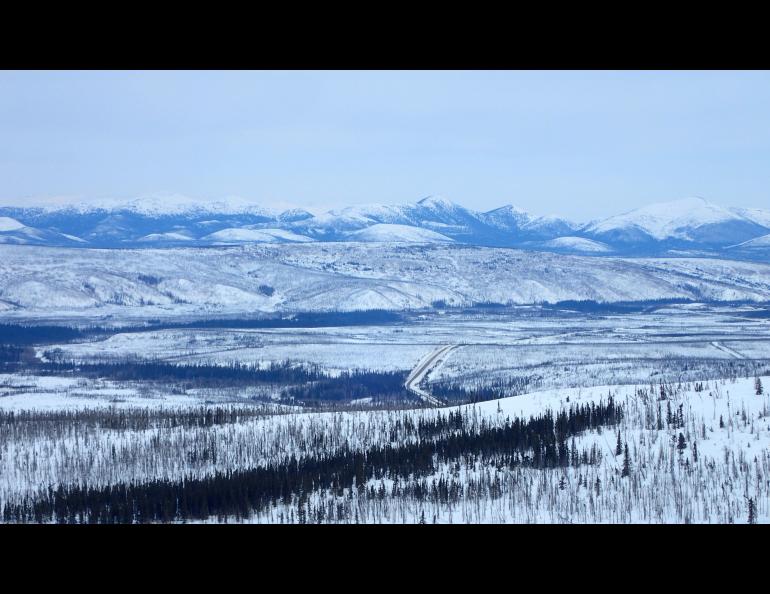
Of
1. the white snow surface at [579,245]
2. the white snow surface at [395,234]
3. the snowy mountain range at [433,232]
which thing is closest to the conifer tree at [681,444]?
the snowy mountain range at [433,232]

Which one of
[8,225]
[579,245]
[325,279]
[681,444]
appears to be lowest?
[681,444]

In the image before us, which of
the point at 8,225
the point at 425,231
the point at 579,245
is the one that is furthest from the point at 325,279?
the point at 425,231

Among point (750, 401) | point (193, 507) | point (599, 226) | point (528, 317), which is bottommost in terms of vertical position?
point (193, 507)

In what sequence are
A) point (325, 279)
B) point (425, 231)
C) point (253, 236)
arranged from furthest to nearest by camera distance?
point (425, 231), point (253, 236), point (325, 279)

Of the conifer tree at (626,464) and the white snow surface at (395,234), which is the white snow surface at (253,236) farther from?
the conifer tree at (626,464)

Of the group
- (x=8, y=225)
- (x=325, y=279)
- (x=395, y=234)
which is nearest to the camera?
(x=325, y=279)

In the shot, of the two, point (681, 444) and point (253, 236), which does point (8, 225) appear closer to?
point (253, 236)

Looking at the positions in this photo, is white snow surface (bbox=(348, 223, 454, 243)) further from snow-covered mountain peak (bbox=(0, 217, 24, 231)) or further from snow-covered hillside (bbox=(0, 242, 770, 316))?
snow-covered hillside (bbox=(0, 242, 770, 316))
